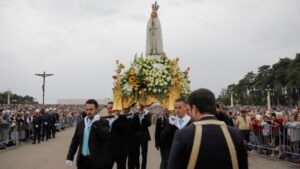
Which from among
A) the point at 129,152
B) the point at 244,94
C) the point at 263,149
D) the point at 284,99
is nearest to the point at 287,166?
the point at 263,149

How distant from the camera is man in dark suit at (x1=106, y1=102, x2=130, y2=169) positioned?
30.7 ft

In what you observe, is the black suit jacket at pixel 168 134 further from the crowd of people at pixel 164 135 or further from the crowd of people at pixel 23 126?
the crowd of people at pixel 23 126

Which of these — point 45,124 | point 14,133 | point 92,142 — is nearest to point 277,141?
point 92,142

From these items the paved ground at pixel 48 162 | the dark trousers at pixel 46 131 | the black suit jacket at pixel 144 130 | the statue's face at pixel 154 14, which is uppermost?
the statue's face at pixel 154 14

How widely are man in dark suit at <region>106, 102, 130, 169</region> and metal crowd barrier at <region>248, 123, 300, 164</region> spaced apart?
6.08 m

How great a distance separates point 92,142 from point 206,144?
3467 millimetres

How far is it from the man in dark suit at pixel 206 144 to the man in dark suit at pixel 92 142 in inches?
126

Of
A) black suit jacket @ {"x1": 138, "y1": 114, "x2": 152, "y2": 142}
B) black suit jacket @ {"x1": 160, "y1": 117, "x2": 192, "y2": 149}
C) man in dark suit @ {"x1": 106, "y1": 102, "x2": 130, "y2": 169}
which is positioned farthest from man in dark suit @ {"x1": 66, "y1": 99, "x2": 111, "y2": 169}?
black suit jacket @ {"x1": 138, "y1": 114, "x2": 152, "y2": 142}

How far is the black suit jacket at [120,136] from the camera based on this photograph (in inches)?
368

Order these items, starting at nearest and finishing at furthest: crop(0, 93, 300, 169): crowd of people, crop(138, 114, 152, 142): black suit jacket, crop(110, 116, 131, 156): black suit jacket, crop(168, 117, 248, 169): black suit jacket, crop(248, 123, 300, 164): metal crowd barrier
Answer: crop(168, 117, 248, 169): black suit jacket, crop(0, 93, 300, 169): crowd of people, crop(110, 116, 131, 156): black suit jacket, crop(138, 114, 152, 142): black suit jacket, crop(248, 123, 300, 164): metal crowd barrier

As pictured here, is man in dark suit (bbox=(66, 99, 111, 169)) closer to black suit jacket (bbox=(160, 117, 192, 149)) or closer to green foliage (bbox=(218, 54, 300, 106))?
black suit jacket (bbox=(160, 117, 192, 149))

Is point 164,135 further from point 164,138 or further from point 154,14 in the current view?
point 154,14

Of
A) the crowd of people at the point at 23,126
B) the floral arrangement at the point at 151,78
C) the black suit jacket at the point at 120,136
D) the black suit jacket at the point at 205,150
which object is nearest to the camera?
the black suit jacket at the point at 205,150

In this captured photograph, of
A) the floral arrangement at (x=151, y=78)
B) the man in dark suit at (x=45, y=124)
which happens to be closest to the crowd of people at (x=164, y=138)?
the floral arrangement at (x=151, y=78)
